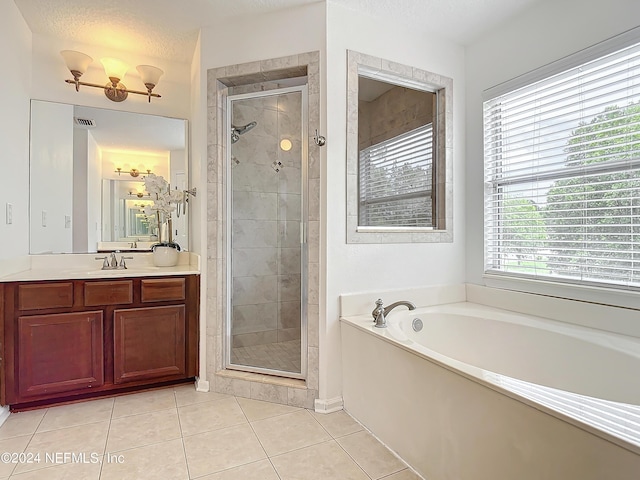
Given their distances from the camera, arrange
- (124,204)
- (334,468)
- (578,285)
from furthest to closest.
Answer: (124,204), (578,285), (334,468)

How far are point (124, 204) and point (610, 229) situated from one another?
3.36 meters

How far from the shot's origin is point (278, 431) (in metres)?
1.97

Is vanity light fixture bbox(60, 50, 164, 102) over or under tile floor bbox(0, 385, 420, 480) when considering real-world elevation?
over

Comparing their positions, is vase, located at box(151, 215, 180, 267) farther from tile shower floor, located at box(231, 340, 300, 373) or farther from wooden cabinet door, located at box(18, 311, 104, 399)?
tile shower floor, located at box(231, 340, 300, 373)

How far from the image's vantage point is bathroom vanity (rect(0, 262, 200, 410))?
2146 millimetres

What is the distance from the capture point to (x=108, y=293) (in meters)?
2.36

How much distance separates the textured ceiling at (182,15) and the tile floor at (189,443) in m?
2.55

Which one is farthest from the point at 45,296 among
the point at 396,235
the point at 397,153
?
the point at 397,153

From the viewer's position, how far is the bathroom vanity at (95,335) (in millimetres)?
2146

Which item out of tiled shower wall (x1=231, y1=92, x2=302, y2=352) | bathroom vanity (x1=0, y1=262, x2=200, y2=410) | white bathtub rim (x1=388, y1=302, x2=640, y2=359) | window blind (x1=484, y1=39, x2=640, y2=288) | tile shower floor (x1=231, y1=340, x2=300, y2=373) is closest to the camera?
white bathtub rim (x1=388, y1=302, x2=640, y2=359)

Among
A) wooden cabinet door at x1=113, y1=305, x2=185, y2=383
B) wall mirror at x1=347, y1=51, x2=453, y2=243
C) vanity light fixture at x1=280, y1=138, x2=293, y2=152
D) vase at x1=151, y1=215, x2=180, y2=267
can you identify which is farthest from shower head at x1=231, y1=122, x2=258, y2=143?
wooden cabinet door at x1=113, y1=305, x2=185, y2=383

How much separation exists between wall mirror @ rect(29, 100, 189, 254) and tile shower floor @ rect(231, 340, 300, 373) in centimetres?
109

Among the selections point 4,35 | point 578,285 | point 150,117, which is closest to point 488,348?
point 578,285

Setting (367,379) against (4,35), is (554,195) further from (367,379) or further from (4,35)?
(4,35)
